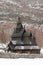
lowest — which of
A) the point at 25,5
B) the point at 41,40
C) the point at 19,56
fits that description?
the point at 41,40

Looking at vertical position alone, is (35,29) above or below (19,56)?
below

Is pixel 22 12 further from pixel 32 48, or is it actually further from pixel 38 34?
pixel 32 48

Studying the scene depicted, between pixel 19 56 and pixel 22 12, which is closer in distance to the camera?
pixel 19 56

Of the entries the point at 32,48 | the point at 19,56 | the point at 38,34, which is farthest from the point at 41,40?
the point at 19,56

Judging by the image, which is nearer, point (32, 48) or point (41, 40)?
point (32, 48)

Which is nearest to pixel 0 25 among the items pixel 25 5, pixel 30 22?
pixel 30 22

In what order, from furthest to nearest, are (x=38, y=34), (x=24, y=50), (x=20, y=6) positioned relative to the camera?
(x=20, y=6) < (x=38, y=34) < (x=24, y=50)

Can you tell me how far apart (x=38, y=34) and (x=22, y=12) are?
3.04 meters
